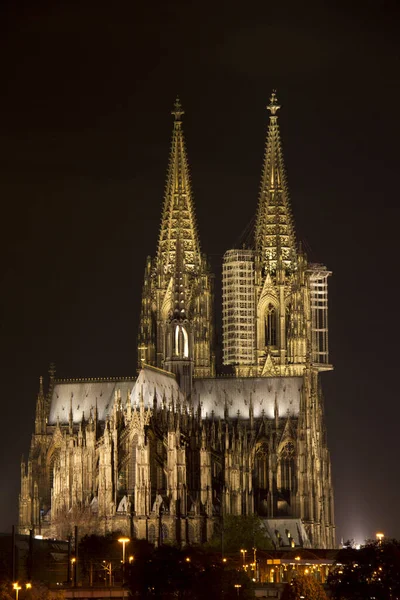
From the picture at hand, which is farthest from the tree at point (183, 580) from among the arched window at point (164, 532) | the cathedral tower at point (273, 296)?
the cathedral tower at point (273, 296)

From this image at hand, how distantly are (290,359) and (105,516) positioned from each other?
36.3 metres

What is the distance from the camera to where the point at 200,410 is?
171625mm

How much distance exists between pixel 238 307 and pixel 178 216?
977 cm

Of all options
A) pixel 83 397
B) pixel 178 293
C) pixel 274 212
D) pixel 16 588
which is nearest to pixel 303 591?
pixel 16 588

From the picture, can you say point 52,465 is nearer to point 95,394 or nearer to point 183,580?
point 95,394

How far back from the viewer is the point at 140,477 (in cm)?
15675

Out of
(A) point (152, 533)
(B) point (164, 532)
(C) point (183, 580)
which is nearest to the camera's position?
(C) point (183, 580)

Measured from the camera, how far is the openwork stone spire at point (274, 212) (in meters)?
194

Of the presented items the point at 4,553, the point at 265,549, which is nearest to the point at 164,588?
the point at 4,553

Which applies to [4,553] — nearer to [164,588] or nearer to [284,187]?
[164,588]

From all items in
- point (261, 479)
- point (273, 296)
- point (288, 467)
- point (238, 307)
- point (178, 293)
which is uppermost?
point (273, 296)

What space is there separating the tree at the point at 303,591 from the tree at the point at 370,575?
132cm

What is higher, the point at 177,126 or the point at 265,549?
the point at 177,126

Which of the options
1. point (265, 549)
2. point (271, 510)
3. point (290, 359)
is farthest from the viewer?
point (290, 359)
